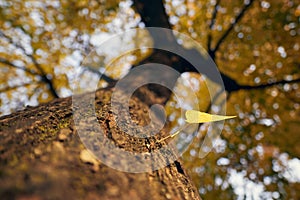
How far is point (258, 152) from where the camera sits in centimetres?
311

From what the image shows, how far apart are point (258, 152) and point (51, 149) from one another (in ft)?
9.49

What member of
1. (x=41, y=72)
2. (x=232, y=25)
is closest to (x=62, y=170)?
(x=41, y=72)

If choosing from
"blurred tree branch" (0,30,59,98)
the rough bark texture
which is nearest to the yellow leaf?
the rough bark texture

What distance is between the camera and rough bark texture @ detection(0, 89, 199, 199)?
0.65m

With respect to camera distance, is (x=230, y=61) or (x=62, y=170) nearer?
(x=62, y=170)

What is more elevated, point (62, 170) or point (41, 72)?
point (41, 72)

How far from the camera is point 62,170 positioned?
0.72 metres

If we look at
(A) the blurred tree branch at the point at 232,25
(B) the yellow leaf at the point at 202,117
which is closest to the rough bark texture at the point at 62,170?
(B) the yellow leaf at the point at 202,117

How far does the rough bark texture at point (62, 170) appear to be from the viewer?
2.14 feet

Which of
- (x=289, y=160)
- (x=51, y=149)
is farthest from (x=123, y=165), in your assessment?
(x=289, y=160)

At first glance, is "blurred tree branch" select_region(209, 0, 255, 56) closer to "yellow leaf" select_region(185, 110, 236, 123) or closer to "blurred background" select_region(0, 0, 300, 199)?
"blurred background" select_region(0, 0, 300, 199)

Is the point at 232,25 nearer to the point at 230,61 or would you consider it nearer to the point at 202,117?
the point at 230,61

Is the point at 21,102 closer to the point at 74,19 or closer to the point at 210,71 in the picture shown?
the point at 74,19

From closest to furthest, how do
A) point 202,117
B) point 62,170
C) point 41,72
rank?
point 62,170 < point 202,117 < point 41,72
